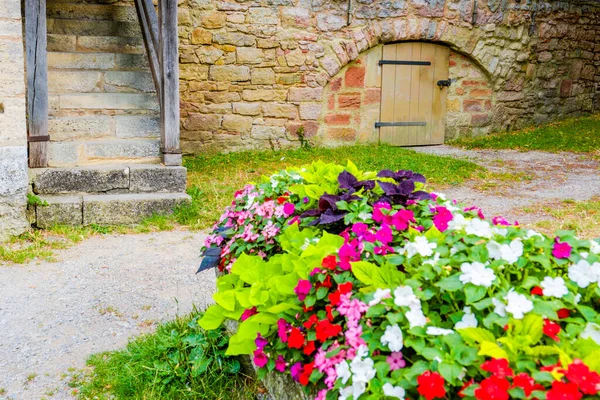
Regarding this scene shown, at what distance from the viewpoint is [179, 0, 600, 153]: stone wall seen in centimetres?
845

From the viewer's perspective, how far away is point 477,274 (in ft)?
5.70

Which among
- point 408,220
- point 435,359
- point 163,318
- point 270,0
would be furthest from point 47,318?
point 270,0

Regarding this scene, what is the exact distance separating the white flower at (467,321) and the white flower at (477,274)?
0.07 meters

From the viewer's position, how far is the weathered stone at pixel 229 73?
27.8 ft

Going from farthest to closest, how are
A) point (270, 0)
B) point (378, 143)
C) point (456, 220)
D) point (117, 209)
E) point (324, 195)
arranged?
point (378, 143)
point (270, 0)
point (117, 209)
point (324, 195)
point (456, 220)

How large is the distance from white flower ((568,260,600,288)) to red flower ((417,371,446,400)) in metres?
0.49

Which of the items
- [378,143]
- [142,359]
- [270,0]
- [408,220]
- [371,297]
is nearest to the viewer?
[371,297]

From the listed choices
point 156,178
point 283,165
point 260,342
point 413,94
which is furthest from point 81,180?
point 413,94

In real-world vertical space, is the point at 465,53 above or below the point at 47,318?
above

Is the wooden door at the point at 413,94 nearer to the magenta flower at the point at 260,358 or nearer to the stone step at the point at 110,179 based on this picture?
the stone step at the point at 110,179

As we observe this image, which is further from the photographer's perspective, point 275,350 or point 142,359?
point 142,359

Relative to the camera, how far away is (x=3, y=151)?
515 cm

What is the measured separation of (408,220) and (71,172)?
13.5ft

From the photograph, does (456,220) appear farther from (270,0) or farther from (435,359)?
(270,0)
